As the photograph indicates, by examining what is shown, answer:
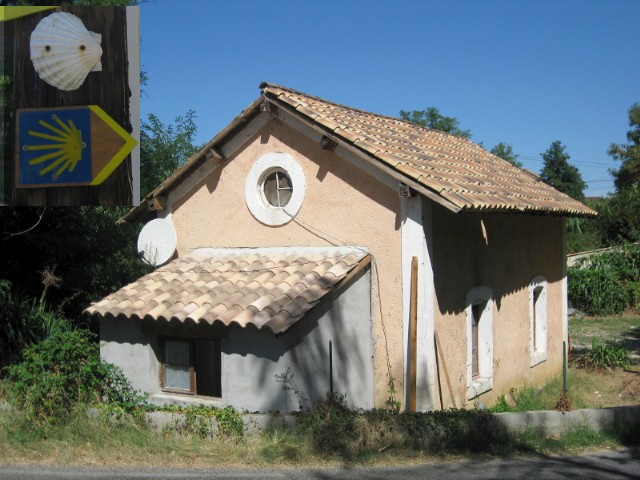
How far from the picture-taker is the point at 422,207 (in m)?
8.93

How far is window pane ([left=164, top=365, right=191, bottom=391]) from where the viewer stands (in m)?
9.83

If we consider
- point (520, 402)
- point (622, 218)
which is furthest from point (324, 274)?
point (622, 218)

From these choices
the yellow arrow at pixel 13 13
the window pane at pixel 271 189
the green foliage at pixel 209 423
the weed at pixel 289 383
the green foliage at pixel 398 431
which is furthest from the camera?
the window pane at pixel 271 189

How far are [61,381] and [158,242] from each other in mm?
3088

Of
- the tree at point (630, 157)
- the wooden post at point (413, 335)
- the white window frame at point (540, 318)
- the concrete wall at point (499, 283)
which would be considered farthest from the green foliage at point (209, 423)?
the tree at point (630, 157)

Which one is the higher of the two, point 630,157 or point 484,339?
point 630,157

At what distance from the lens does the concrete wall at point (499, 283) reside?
9.47 metres

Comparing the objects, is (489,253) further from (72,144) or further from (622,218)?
(622,218)

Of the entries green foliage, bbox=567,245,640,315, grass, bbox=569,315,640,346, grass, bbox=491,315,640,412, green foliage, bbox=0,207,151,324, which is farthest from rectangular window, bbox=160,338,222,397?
green foliage, bbox=567,245,640,315

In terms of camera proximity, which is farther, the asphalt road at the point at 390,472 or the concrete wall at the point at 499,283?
the concrete wall at the point at 499,283

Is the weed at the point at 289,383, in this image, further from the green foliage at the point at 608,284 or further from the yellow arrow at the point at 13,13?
the green foliage at the point at 608,284

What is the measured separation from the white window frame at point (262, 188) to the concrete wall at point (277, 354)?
1704 mm

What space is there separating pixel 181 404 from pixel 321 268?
283cm

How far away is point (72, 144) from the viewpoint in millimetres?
9766
